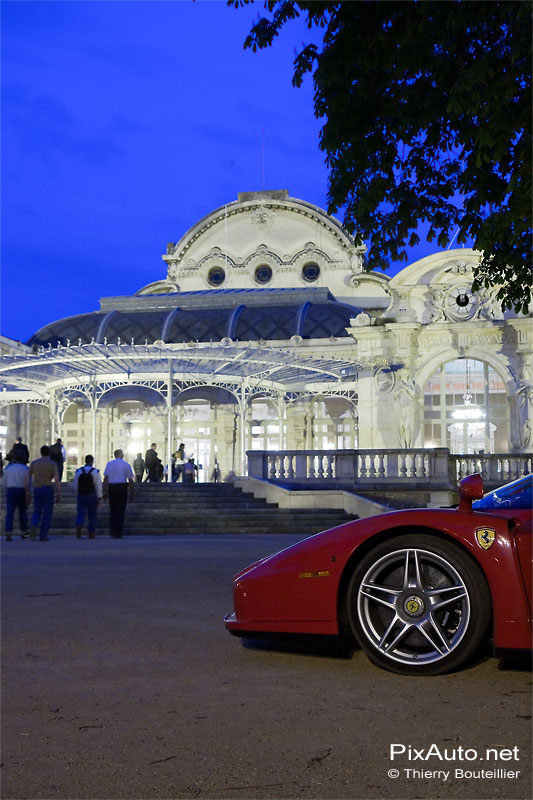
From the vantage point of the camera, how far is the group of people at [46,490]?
15734 millimetres

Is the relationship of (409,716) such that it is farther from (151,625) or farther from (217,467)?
(217,467)

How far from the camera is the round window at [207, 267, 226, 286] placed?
178ft

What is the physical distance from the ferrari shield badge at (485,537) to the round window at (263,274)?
162 feet

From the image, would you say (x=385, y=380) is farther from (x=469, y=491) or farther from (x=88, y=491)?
(x=469, y=491)

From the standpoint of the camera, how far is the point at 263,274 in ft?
177

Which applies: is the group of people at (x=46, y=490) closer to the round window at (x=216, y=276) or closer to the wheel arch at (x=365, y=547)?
the wheel arch at (x=365, y=547)

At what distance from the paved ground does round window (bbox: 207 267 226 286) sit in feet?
158

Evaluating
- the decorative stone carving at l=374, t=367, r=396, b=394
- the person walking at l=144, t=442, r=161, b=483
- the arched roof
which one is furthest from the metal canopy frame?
the arched roof

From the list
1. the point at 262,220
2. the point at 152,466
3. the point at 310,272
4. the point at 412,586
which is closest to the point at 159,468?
the point at 152,466

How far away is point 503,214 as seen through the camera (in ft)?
31.2

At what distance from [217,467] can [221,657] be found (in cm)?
3187

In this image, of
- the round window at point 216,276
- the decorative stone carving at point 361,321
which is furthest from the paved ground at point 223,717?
the round window at point 216,276

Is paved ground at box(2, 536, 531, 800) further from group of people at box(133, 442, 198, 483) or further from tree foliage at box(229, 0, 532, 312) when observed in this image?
group of people at box(133, 442, 198, 483)

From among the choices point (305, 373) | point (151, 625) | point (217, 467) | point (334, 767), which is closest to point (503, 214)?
point (151, 625)
